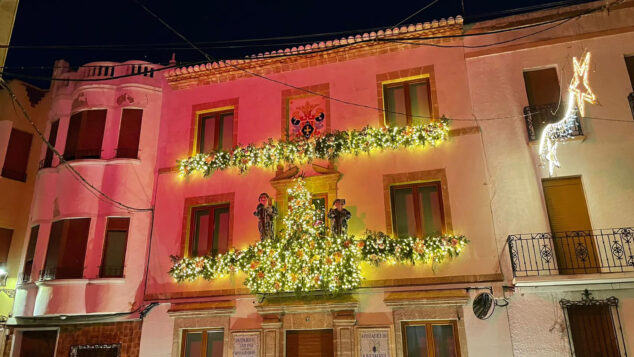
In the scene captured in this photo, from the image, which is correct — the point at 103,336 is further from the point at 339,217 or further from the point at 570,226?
the point at 570,226

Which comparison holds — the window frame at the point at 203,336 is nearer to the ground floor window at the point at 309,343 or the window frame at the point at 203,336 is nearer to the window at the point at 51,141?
the ground floor window at the point at 309,343

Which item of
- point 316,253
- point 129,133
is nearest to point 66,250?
Result: point 129,133

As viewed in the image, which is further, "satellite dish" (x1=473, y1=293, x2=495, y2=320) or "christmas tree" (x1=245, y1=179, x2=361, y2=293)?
"christmas tree" (x1=245, y1=179, x2=361, y2=293)

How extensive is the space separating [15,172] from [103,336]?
21.7ft

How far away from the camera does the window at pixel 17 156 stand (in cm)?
1540

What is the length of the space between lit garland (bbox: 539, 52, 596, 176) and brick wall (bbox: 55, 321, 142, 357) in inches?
424

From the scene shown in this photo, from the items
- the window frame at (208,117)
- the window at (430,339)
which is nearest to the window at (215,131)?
the window frame at (208,117)

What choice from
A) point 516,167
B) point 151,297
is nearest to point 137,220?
point 151,297

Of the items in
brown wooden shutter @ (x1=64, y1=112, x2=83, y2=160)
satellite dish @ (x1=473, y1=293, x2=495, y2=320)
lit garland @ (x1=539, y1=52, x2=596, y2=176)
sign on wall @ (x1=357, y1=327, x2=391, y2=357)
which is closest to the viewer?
satellite dish @ (x1=473, y1=293, x2=495, y2=320)

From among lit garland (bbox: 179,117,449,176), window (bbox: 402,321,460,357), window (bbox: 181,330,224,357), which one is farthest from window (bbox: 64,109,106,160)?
window (bbox: 402,321,460,357)

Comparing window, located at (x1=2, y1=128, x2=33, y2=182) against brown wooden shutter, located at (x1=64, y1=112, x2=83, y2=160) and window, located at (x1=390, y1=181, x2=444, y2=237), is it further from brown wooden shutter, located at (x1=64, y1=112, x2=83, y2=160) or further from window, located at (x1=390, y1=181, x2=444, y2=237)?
window, located at (x1=390, y1=181, x2=444, y2=237)

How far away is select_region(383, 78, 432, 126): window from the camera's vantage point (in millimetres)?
12453

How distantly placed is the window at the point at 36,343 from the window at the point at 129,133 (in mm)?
5370

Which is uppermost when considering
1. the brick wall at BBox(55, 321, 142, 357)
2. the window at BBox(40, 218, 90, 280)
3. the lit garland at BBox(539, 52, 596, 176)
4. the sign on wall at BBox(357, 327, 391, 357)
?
the lit garland at BBox(539, 52, 596, 176)
